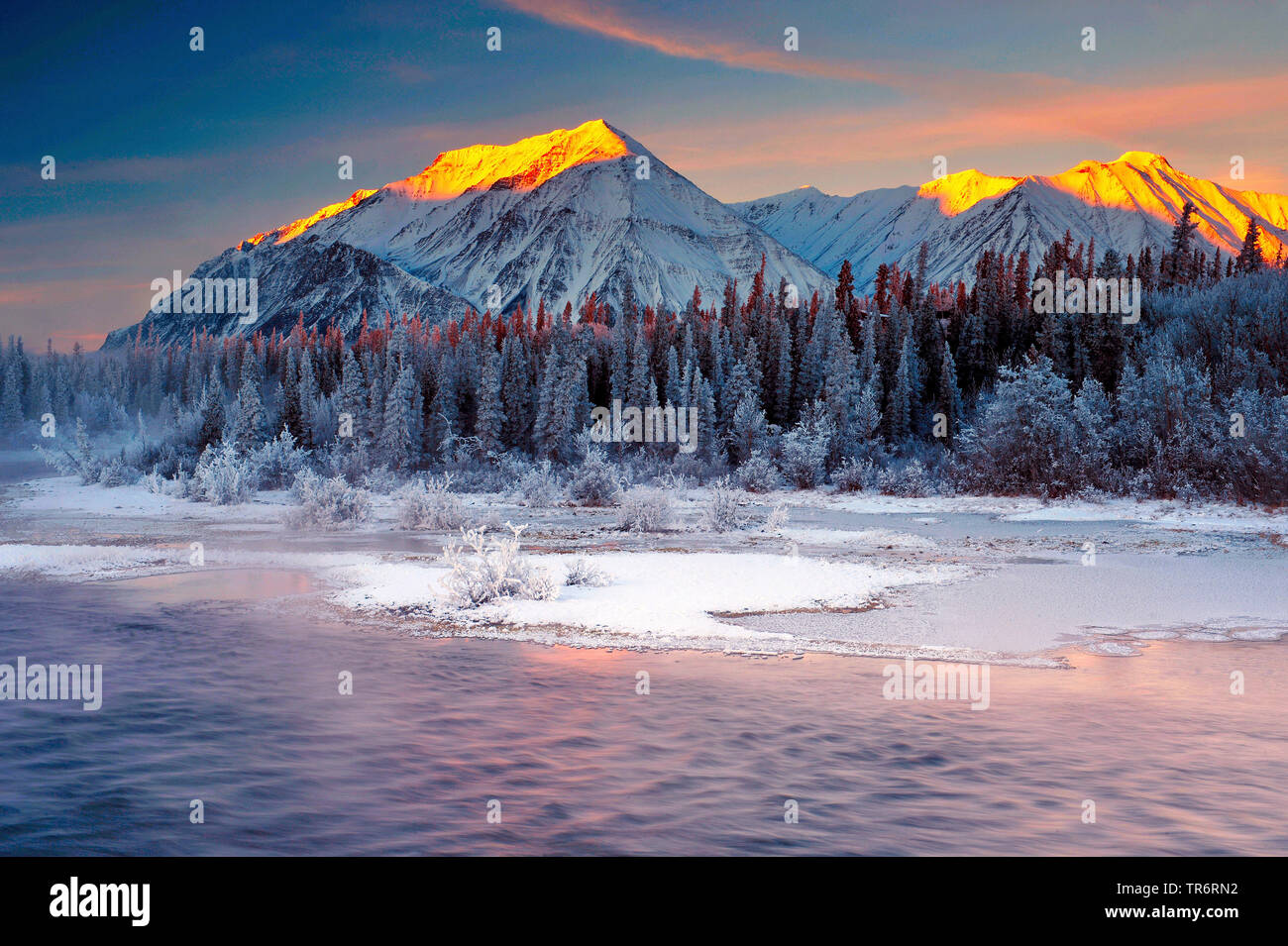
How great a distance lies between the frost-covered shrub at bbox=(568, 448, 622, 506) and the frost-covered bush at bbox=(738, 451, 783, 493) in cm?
A: 872

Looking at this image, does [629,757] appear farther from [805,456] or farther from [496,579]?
[805,456]

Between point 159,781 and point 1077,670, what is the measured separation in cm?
951

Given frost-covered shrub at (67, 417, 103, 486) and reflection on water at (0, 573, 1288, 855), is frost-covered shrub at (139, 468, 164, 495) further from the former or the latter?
reflection on water at (0, 573, 1288, 855)

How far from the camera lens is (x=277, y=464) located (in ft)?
163

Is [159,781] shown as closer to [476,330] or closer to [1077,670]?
[1077,670]

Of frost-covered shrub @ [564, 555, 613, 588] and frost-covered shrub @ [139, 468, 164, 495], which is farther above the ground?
frost-covered shrub @ [139, 468, 164, 495]

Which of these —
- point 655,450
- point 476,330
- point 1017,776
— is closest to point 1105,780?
point 1017,776

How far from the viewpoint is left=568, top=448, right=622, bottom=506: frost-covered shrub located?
133ft

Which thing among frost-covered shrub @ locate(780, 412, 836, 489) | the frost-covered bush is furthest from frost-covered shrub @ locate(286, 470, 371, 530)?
frost-covered shrub @ locate(780, 412, 836, 489)

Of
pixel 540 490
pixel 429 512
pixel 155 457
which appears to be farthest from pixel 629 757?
pixel 155 457

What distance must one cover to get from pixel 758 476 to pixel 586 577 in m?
31.3

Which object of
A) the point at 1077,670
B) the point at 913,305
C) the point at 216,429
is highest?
the point at 913,305
